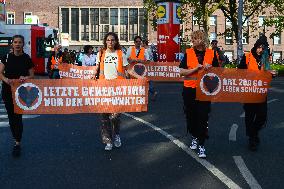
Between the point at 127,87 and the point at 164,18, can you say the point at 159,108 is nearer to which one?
the point at 127,87

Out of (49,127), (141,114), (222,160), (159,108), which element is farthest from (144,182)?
(159,108)

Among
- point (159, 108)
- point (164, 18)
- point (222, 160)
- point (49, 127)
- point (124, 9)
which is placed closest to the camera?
point (222, 160)

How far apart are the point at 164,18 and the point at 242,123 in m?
15.3

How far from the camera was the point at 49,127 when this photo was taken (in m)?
11.6

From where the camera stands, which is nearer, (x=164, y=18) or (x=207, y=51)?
(x=207, y=51)

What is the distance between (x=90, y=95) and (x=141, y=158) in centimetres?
134

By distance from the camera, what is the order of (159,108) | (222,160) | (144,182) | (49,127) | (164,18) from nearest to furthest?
(144,182), (222,160), (49,127), (159,108), (164,18)

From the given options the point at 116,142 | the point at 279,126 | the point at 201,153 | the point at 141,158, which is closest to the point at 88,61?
the point at 279,126

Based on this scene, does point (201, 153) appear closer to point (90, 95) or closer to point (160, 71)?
point (90, 95)

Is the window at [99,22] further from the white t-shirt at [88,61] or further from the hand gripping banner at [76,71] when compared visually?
the white t-shirt at [88,61]

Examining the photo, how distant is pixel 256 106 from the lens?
9.01m

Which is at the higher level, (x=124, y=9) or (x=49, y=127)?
(x=124, y=9)

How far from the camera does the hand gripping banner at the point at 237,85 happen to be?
8820mm

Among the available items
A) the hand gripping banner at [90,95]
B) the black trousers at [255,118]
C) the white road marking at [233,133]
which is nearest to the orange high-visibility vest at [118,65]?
the hand gripping banner at [90,95]
